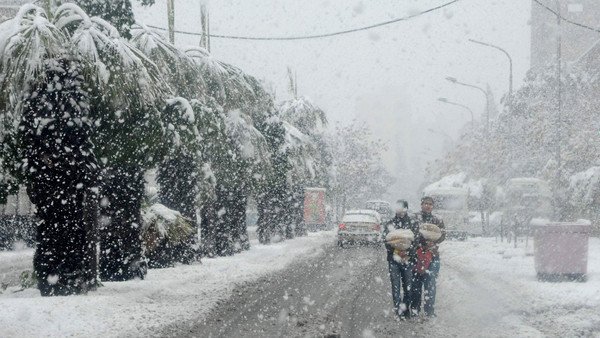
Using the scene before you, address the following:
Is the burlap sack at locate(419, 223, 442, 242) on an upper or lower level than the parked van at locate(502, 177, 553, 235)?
upper

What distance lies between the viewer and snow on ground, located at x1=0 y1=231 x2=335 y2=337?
9.54m

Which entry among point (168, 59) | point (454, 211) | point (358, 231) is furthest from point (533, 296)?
point (454, 211)

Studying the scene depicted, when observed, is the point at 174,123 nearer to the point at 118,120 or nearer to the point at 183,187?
the point at 118,120

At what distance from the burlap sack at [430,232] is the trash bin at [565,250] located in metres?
4.04

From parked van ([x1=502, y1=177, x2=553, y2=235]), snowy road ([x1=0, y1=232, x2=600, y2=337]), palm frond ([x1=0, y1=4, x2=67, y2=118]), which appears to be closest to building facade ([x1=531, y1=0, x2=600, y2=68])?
parked van ([x1=502, y1=177, x2=553, y2=235])

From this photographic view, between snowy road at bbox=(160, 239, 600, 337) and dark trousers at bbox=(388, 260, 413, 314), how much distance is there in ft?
0.80

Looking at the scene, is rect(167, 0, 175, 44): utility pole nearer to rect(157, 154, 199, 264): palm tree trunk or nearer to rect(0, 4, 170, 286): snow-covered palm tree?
rect(157, 154, 199, 264): palm tree trunk

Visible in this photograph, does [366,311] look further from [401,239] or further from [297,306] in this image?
[401,239]

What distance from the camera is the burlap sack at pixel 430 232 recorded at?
11.2 metres

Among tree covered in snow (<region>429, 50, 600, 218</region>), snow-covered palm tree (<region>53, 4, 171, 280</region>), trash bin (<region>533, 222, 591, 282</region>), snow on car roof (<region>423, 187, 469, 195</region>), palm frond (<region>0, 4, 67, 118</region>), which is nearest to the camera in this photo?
palm frond (<region>0, 4, 67, 118</region>)

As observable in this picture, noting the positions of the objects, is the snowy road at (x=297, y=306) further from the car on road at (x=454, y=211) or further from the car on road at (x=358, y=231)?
the car on road at (x=454, y=211)

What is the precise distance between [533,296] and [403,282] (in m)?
2.92

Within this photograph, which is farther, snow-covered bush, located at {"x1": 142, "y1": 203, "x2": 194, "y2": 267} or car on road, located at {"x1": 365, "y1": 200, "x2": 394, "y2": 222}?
car on road, located at {"x1": 365, "y1": 200, "x2": 394, "y2": 222}

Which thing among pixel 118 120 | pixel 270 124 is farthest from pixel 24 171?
pixel 270 124
